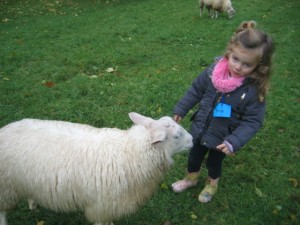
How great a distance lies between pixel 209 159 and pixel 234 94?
0.90 meters

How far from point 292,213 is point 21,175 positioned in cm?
271

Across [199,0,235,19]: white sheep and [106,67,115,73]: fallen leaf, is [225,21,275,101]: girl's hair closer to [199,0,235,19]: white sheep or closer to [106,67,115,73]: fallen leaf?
[106,67,115,73]: fallen leaf

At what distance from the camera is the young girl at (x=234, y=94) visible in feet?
8.63

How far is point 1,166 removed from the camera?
2602mm

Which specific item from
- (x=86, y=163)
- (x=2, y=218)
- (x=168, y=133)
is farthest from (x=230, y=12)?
(x=2, y=218)

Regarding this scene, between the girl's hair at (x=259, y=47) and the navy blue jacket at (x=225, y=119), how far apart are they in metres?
0.06

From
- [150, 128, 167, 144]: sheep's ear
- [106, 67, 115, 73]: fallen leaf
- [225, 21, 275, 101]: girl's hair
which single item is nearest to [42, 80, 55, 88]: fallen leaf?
[106, 67, 115, 73]: fallen leaf

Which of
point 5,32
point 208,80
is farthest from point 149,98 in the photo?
point 5,32

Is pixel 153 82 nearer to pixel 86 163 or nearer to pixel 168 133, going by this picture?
pixel 168 133

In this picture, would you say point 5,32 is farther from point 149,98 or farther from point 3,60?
point 149,98

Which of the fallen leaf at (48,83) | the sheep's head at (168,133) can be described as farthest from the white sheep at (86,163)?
the fallen leaf at (48,83)

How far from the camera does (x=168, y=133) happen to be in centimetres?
262

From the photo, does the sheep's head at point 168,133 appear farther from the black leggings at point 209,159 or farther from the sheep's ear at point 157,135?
the black leggings at point 209,159

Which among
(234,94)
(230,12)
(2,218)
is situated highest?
(234,94)
